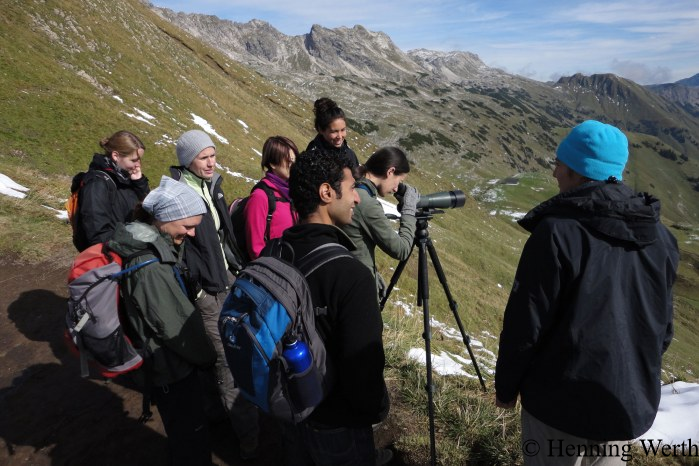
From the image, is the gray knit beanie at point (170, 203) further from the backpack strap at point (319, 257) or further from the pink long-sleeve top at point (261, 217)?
the backpack strap at point (319, 257)

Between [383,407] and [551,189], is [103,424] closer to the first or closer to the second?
[383,407]

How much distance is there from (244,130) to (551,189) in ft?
325

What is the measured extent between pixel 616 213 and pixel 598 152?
55 centimetres

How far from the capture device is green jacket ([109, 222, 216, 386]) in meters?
3.39

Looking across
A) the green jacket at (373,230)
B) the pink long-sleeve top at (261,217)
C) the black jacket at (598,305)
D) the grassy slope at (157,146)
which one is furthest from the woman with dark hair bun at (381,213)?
the grassy slope at (157,146)

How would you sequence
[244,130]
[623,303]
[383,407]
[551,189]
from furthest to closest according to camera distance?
[551,189] → [244,130] → [383,407] → [623,303]

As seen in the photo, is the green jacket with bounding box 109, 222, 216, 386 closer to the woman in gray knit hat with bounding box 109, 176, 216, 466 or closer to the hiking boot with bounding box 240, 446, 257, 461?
the woman in gray knit hat with bounding box 109, 176, 216, 466

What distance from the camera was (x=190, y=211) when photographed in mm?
3867

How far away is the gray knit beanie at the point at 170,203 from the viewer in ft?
12.3

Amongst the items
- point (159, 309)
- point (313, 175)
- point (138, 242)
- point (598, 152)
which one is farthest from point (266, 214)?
point (598, 152)

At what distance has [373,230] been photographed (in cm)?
428

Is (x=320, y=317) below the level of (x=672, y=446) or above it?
above

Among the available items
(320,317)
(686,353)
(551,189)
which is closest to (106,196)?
(320,317)

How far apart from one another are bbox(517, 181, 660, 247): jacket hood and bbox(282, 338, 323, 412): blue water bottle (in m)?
1.94
